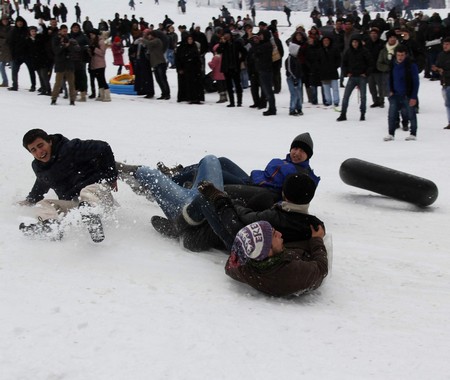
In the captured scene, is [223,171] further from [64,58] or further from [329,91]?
[329,91]

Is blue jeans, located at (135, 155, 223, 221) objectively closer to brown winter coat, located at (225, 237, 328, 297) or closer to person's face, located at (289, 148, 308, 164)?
person's face, located at (289, 148, 308, 164)

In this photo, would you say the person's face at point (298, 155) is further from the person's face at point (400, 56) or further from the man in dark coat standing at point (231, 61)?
the man in dark coat standing at point (231, 61)

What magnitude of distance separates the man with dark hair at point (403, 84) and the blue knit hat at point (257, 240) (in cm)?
754

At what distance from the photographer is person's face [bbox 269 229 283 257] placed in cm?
378

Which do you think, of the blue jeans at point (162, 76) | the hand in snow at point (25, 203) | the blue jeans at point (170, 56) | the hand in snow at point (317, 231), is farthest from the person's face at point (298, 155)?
the blue jeans at point (170, 56)

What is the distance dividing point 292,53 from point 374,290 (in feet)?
34.2

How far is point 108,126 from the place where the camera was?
36.8 ft

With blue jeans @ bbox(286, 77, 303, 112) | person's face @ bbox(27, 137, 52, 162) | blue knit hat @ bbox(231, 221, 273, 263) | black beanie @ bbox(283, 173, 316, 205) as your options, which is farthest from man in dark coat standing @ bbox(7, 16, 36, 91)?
blue knit hat @ bbox(231, 221, 273, 263)

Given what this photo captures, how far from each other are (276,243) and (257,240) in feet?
0.55

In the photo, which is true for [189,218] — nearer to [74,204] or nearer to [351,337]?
[74,204]

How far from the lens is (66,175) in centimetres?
492

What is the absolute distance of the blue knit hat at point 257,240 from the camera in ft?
12.1

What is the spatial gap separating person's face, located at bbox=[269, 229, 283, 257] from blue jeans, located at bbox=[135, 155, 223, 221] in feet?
3.83

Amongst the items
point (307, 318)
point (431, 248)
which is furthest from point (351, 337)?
point (431, 248)
